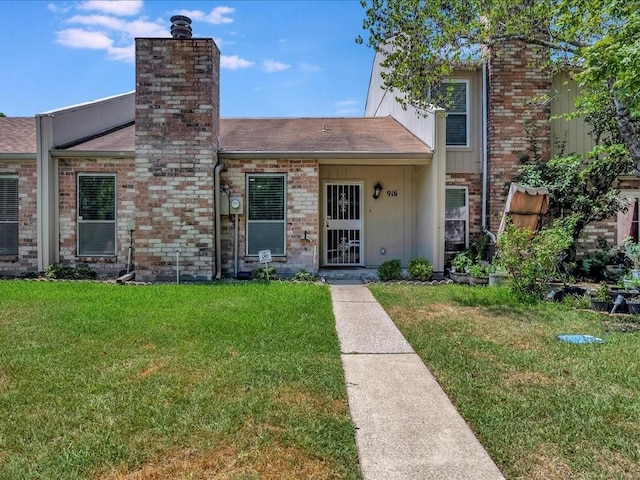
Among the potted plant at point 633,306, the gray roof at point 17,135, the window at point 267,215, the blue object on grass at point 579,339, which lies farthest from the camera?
the gray roof at point 17,135

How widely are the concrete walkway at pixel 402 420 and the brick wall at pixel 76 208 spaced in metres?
6.72


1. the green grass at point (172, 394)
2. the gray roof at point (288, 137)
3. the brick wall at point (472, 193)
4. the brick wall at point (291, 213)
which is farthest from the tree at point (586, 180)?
the green grass at point (172, 394)

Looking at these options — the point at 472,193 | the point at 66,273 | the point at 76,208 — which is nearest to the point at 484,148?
the point at 472,193

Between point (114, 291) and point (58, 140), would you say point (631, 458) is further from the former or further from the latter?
point (58, 140)

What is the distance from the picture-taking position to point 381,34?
7.36 metres

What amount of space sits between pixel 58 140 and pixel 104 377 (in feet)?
26.1

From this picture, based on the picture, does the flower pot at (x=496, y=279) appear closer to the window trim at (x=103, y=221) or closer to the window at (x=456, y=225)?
the window at (x=456, y=225)

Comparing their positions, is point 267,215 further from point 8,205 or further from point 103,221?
point 8,205

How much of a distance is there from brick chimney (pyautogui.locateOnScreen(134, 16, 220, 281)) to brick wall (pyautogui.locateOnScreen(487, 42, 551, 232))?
6.30 meters

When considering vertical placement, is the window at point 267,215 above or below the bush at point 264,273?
above

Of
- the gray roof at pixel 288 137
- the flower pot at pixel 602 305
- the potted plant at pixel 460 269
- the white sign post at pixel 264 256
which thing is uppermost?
the gray roof at pixel 288 137

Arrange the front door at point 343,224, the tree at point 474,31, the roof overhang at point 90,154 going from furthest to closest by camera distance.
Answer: the front door at point 343,224 → the roof overhang at point 90,154 → the tree at point 474,31

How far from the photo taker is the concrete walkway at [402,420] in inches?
96.3

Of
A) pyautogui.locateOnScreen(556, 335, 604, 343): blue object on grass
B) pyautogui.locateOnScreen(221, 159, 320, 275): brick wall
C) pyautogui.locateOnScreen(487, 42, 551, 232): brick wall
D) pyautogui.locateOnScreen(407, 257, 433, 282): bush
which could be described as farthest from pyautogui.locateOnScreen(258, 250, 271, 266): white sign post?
pyautogui.locateOnScreen(556, 335, 604, 343): blue object on grass
